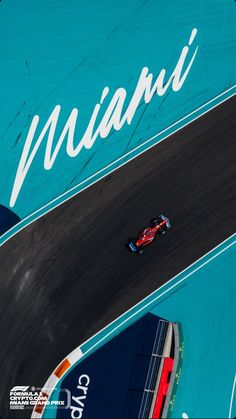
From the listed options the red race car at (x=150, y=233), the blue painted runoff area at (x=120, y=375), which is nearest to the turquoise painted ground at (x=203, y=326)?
the blue painted runoff area at (x=120, y=375)

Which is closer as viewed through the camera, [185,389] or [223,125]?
[185,389]

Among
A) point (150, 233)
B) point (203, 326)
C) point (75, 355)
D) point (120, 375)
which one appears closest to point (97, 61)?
point (150, 233)

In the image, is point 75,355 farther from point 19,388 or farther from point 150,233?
point 150,233

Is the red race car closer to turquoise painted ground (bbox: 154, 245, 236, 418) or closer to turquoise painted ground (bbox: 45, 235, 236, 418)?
turquoise painted ground (bbox: 45, 235, 236, 418)

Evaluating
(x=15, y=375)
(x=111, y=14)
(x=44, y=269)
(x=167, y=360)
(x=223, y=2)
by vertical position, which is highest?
(x=223, y=2)

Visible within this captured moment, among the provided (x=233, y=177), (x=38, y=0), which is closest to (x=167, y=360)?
(x=233, y=177)

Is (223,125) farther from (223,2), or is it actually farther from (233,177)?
(223,2)

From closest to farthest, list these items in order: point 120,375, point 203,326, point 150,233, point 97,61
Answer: point 120,375 < point 203,326 < point 150,233 < point 97,61

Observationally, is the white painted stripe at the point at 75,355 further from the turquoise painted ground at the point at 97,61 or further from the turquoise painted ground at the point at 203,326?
the turquoise painted ground at the point at 97,61
